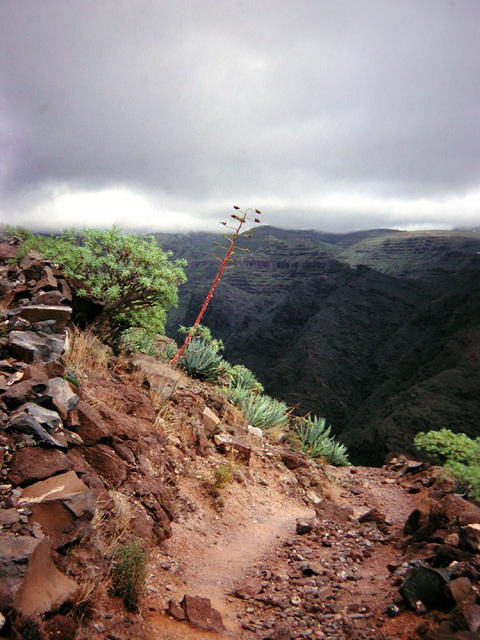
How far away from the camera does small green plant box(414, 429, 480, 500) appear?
24.6 feet

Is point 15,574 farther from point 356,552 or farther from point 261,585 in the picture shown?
point 356,552

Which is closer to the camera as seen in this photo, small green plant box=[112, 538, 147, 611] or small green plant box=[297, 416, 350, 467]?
small green plant box=[112, 538, 147, 611]

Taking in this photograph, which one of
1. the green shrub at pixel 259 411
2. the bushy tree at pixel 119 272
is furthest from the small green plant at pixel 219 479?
the bushy tree at pixel 119 272

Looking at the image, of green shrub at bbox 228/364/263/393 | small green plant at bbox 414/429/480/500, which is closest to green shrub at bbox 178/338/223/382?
green shrub at bbox 228/364/263/393

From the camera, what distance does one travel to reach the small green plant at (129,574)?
3281 millimetres

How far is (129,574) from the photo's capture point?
131 inches

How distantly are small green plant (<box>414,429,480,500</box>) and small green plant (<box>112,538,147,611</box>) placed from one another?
6058 millimetres

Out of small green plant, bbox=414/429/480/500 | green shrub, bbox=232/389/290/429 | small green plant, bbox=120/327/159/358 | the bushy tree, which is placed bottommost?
Answer: small green plant, bbox=414/429/480/500

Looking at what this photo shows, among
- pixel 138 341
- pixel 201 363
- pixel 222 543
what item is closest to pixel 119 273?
pixel 138 341

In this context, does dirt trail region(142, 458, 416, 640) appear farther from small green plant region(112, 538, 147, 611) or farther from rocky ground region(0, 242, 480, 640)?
small green plant region(112, 538, 147, 611)

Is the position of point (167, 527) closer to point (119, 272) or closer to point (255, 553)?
point (255, 553)

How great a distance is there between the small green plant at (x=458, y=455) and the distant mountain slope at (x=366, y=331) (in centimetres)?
3429

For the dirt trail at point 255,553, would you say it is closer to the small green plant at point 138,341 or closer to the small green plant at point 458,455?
the small green plant at point 458,455

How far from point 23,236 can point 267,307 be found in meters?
110
